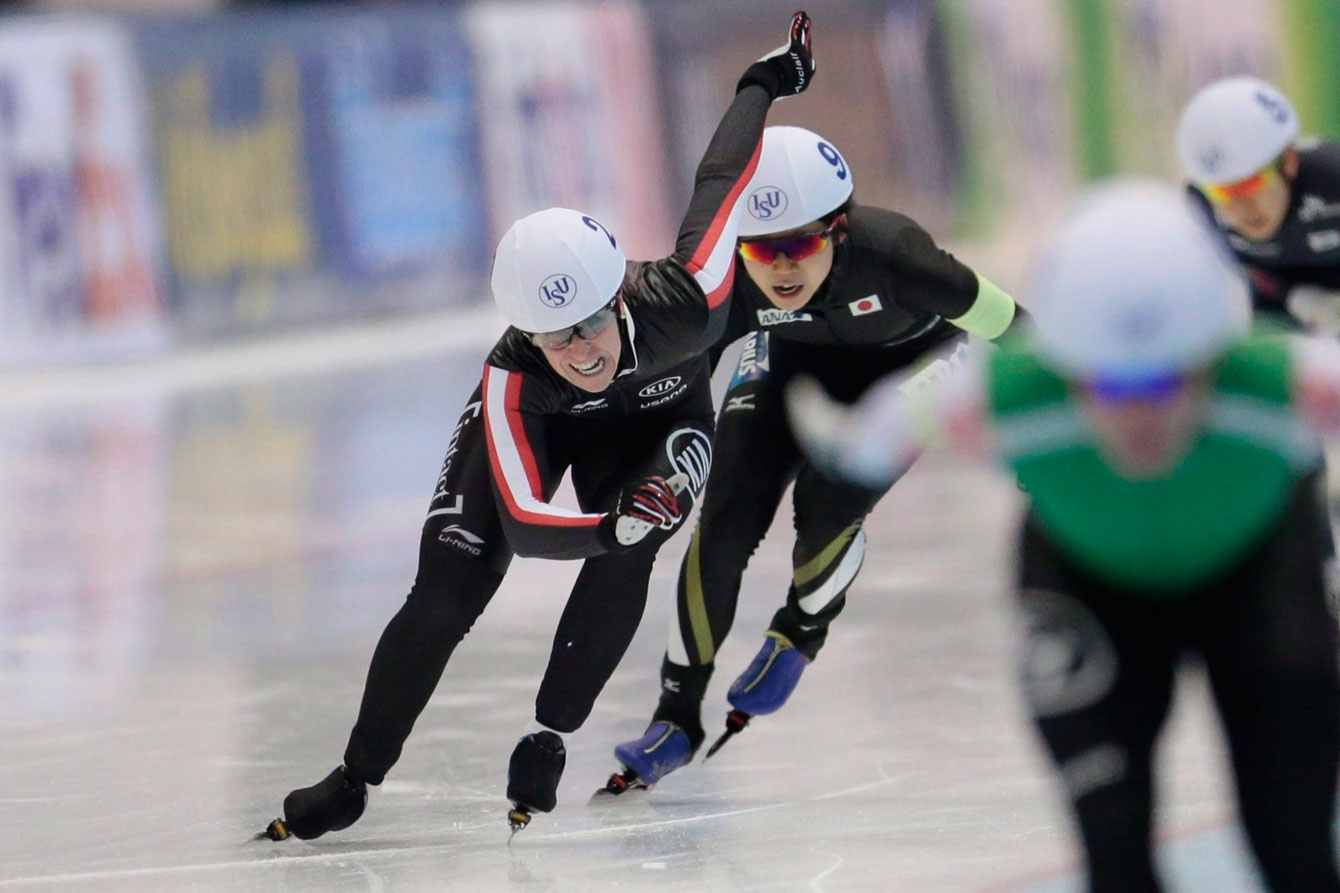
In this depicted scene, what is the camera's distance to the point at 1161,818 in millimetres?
3980

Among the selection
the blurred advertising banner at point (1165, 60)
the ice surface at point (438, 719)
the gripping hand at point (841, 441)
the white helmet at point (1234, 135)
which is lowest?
the blurred advertising banner at point (1165, 60)

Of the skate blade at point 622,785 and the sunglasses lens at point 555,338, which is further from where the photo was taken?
the skate blade at point 622,785

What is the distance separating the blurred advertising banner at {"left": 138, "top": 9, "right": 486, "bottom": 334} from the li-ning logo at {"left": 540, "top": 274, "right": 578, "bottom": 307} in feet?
27.7

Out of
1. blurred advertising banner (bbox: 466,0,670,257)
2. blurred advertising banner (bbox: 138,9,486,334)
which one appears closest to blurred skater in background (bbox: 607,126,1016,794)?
blurred advertising banner (bbox: 138,9,486,334)

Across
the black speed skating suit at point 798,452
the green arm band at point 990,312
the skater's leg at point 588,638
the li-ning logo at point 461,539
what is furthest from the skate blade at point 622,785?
the green arm band at point 990,312

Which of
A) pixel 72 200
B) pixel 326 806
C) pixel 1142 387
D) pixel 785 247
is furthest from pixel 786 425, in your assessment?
pixel 72 200

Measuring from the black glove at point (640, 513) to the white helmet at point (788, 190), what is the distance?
32.9 inches

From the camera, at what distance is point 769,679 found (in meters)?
4.65

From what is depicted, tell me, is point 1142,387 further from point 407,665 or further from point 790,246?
point 790,246

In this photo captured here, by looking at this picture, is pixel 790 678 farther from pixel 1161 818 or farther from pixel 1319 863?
pixel 1319 863

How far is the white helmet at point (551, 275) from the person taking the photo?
3.93 metres

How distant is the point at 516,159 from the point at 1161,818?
1053 cm

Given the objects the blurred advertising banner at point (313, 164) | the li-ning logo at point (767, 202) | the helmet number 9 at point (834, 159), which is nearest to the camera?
the li-ning logo at point (767, 202)

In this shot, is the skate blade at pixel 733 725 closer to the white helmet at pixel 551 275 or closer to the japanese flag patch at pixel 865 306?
the japanese flag patch at pixel 865 306
